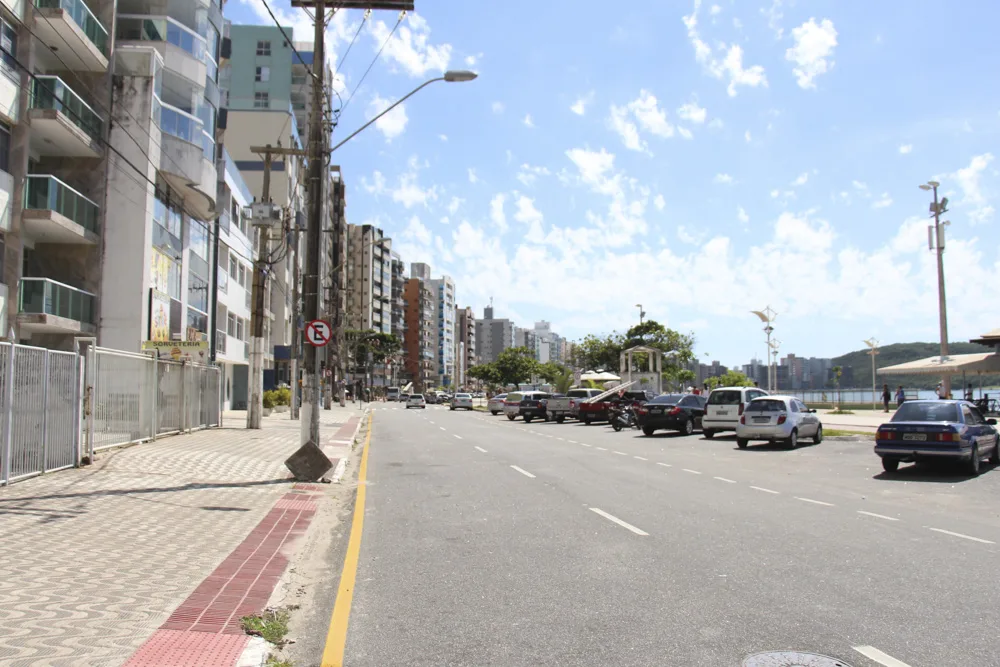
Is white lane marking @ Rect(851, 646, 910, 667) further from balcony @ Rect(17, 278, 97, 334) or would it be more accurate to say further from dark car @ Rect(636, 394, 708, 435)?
balcony @ Rect(17, 278, 97, 334)

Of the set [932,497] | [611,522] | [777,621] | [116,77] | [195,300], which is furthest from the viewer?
[195,300]

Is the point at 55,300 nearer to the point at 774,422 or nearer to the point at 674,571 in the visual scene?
the point at 774,422

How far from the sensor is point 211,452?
711 inches

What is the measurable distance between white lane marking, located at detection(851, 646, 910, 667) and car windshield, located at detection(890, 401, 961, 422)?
12.2 m

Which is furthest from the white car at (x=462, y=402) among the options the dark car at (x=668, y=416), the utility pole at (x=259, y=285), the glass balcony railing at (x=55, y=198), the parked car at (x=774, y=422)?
the parked car at (x=774, y=422)

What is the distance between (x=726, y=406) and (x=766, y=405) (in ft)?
13.1

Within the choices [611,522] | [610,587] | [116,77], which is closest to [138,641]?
[610,587]

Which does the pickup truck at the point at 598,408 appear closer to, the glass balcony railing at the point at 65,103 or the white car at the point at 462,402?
the glass balcony railing at the point at 65,103

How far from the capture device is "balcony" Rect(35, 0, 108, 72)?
2395 centimetres

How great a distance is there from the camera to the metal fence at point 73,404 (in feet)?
37.5

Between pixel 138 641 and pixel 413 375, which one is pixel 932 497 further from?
pixel 413 375

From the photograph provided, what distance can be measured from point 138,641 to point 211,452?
1395 centimetres

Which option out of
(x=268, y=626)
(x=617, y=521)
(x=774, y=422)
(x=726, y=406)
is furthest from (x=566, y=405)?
(x=268, y=626)

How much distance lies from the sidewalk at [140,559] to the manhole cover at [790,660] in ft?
10.4
